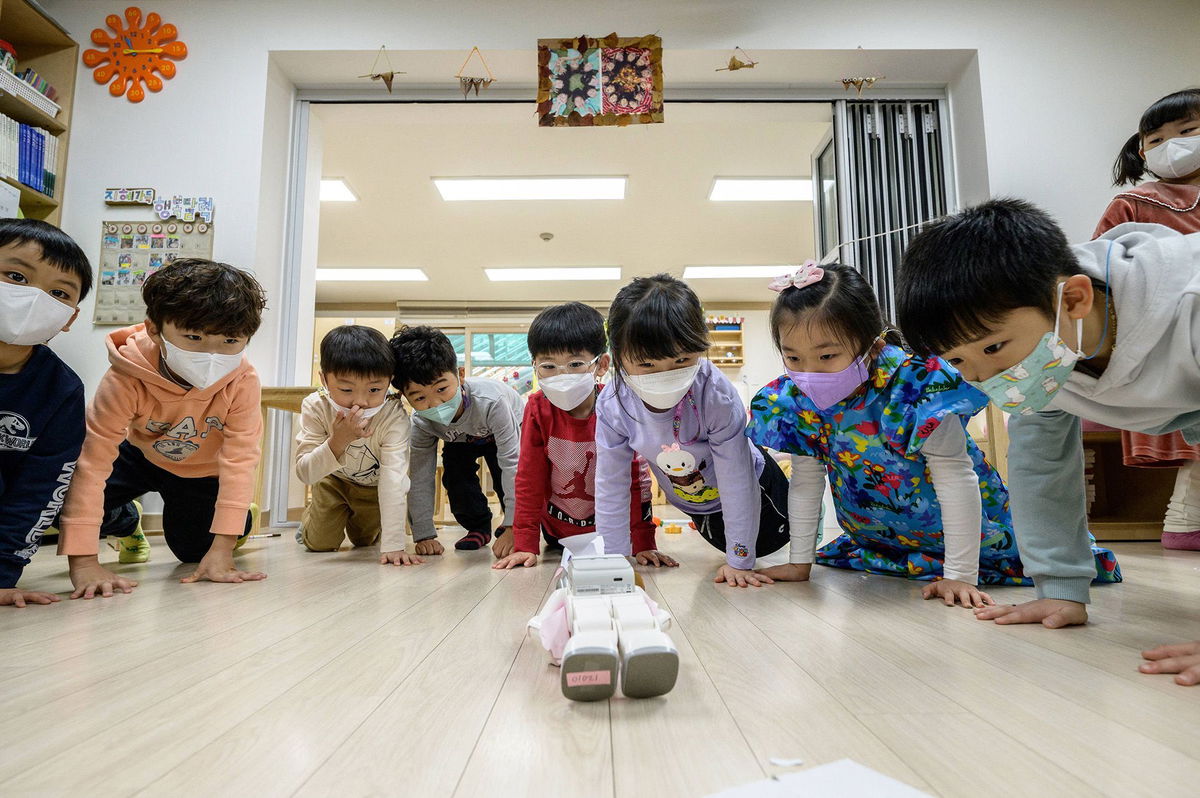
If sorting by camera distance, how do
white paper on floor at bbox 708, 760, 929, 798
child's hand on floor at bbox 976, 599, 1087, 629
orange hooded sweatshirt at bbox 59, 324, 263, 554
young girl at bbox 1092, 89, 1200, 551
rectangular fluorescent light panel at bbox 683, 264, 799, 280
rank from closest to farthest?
white paper on floor at bbox 708, 760, 929, 798, child's hand on floor at bbox 976, 599, 1087, 629, orange hooded sweatshirt at bbox 59, 324, 263, 554, young girl at bbox 1092, 89, 1200, 551, rectangular fluorescent light panel at bbox 683, 264, 799, 280

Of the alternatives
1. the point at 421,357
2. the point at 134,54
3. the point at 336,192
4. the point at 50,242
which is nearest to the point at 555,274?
the point at 336,192

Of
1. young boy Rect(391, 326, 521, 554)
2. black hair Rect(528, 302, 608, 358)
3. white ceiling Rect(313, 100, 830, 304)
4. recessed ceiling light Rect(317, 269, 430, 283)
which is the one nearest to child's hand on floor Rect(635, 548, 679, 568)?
young boy Rect(391, 326, 521, 554)

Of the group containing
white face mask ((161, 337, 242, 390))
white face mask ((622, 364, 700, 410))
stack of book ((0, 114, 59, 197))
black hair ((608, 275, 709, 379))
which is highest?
stack of book ((0, 114, 59, 197))

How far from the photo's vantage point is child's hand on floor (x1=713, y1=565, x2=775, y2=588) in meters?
1.46

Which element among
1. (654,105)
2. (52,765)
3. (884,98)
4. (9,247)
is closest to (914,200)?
(884,98)

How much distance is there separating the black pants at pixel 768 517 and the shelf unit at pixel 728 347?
6.03 m

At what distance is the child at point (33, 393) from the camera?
1293 mm

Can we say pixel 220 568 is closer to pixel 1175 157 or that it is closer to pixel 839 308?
pixel 839 308

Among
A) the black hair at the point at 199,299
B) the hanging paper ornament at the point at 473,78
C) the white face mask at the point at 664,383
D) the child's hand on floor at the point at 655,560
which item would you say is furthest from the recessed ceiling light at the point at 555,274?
the white face mask at the point at 664,383

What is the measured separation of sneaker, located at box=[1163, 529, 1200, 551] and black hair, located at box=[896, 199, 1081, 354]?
6.03 ft

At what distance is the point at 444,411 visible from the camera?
6.93ft

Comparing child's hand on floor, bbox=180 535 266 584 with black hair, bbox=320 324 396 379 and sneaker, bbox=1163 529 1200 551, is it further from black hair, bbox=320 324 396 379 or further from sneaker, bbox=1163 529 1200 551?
sneaker, bbox=1163 529 1200 551

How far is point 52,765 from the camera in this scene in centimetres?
55

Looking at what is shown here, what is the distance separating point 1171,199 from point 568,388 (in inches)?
71.7
